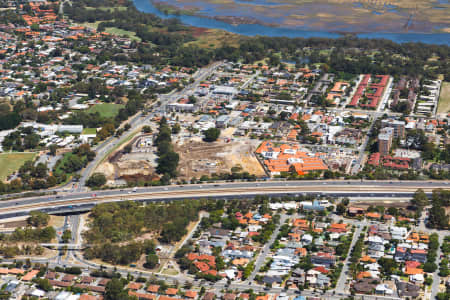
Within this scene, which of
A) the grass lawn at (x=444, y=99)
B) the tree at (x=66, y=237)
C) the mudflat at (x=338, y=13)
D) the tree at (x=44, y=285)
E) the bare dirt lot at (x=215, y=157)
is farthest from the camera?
the mudflat at (x=338, y=13)

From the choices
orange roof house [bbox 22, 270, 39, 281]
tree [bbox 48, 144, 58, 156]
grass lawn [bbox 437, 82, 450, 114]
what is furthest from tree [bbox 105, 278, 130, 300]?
grass lawn [bbox 437, 82, 450, 114]

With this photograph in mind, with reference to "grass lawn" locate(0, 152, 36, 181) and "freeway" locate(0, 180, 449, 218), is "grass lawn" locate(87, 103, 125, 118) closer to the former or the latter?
"grass lawn" locate(0, 152, 36, 181)

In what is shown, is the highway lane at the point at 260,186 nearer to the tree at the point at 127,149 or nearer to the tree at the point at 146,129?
the tree at the point at 127,149

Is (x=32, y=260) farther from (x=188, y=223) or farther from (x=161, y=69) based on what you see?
(x=161, y=69)

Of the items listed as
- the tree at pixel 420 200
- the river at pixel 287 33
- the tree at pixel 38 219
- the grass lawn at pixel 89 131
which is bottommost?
the tree at pixel 38 219

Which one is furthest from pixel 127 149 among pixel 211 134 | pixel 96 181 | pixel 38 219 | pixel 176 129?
pixel 38 219

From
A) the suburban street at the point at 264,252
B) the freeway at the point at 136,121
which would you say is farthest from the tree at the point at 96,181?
the suburban street at the point at 264,252

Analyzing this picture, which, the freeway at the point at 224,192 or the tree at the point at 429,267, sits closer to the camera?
the tree at the point at 429,267
